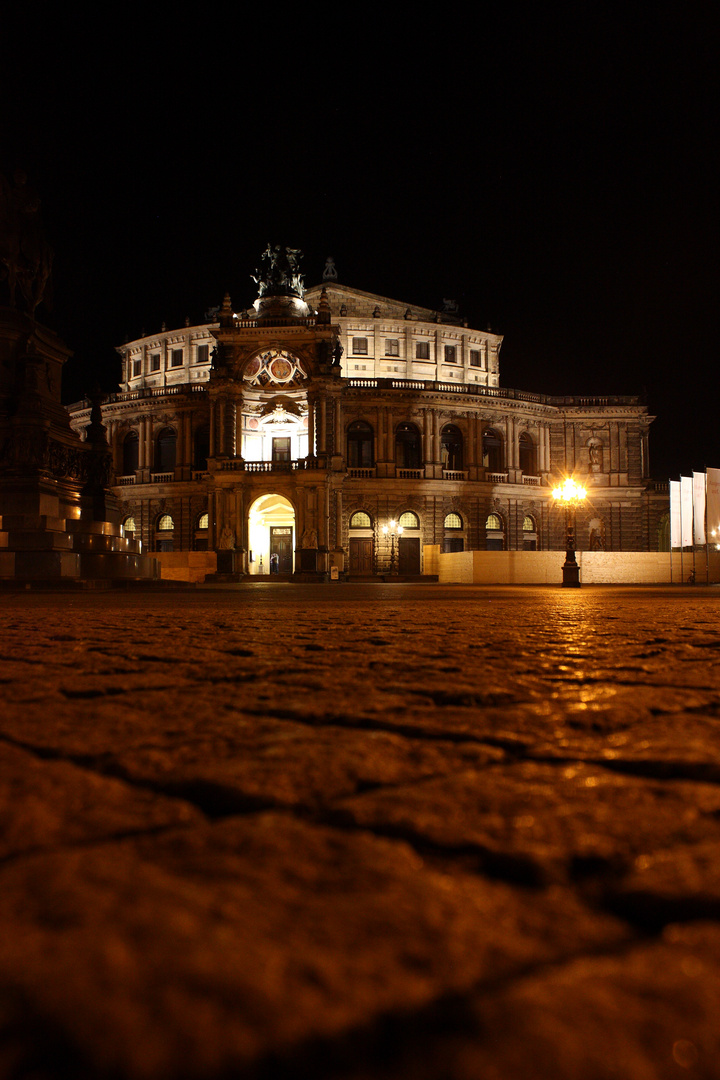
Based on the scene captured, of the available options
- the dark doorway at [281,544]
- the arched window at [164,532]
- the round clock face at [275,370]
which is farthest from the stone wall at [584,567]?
the arched window at [164,532]

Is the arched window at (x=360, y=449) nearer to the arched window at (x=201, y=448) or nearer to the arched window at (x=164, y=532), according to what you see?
the arched window at (x=201, y=448)

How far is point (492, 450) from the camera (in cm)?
3834

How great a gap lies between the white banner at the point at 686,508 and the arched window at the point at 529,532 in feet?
44.9

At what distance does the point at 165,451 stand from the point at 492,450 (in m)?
18.4

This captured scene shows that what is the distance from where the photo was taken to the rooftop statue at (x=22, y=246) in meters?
13.0

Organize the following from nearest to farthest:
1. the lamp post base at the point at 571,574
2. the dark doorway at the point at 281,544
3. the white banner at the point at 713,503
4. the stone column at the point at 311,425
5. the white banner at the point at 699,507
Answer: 1. the lamp post base at the point at 571,574
2. the white banner at the point at 699,507
3. the white banner at the point at 713,503
4. the stone column at the point at 311,425
5. the dark doorway at the point at 281,544

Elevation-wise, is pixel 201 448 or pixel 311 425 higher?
pixel 311 425

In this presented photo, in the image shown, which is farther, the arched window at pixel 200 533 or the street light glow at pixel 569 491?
the arched window at pixel 200 533

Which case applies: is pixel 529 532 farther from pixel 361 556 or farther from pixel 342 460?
pixel 342 460

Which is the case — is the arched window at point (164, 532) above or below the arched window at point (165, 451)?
below

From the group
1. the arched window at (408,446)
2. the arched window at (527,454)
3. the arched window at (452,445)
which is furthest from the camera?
the arched window at (527,454)

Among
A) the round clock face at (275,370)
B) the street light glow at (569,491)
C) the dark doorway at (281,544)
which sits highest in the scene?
the round clock face at (275,370)

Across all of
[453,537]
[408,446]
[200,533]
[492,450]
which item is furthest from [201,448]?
[492,450]

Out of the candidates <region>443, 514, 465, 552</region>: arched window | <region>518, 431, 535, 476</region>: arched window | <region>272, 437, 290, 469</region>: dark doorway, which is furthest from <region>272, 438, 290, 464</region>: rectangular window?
<region>518, 431, 535, 476</region>: arched window
